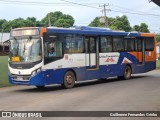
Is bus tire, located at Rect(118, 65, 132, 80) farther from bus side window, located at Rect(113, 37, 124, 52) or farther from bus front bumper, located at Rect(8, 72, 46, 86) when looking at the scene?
bus front bumper, located at Rect(8, 72, 46, 86)

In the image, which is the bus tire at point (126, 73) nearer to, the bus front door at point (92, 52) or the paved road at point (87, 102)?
the bus front door at point (92, 52)

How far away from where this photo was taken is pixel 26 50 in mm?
19609

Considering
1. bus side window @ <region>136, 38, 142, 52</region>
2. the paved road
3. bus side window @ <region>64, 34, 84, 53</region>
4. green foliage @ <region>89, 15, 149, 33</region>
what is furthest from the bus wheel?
green foliage @ <region>89, 15, 149, 33</region>

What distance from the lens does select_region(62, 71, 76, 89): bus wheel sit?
20.8 metres

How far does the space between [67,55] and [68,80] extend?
122cm

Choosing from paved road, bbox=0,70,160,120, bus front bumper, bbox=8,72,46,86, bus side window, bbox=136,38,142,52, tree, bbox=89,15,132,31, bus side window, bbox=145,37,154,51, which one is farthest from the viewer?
tree, bbox=89,15,132,31

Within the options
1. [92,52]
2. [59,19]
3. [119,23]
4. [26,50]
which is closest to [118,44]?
[92,52]

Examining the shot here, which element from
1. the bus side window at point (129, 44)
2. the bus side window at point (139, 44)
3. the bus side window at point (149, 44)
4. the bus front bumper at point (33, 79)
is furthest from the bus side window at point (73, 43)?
the bus side window at point (149, 44)

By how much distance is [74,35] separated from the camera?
21781 mm

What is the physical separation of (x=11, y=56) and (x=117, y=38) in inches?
310

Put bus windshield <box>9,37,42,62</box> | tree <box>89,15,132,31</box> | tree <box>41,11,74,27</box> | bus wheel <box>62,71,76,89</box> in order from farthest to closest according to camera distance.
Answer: tree <box>41,11,74,27</box> → tree <box>89,15,132,31</box> → bus wheel <box>62,71,76,89</box> → bus windshield <box>9,37,42,62</box>

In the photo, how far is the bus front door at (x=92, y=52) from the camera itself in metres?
22.7

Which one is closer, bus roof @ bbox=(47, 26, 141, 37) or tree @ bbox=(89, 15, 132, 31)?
bus roof @ bbox=(47, 26, 141, 37)

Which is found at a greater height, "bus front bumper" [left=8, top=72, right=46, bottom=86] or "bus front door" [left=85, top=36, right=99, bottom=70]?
"bus front door" [left=85, top=36, right=99, bottom=70]
